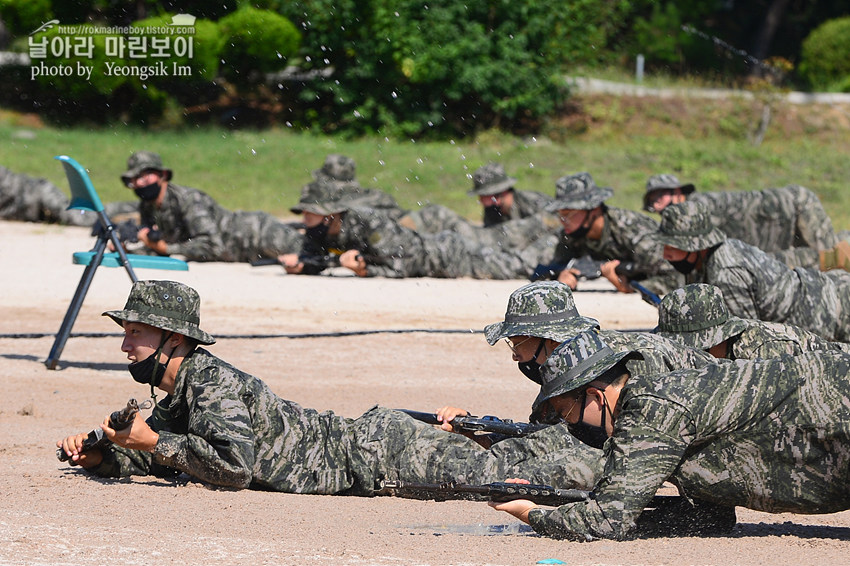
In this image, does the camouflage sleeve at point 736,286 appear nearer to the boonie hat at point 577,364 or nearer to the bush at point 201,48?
the boonie hat at point 577,364

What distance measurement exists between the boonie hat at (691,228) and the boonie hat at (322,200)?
516 centimetres

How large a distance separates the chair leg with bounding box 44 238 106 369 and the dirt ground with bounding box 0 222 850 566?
0.14m

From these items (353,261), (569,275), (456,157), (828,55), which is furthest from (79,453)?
(828,55)

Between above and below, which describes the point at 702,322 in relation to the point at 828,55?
below

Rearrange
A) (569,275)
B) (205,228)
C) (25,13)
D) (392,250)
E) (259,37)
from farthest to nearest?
(25,13)
(259,37)
(205,228)
(392,250)
(569,275)

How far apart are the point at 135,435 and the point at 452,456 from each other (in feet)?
4.70

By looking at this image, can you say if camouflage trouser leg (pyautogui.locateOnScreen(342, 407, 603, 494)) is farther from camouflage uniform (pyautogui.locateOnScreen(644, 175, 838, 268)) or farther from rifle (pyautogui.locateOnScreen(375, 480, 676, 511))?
camouflage uniform (pyautogui.locateOnScreen(644, 175, 838, 268))

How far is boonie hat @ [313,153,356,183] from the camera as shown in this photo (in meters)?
15.2

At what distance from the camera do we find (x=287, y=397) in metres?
8.24

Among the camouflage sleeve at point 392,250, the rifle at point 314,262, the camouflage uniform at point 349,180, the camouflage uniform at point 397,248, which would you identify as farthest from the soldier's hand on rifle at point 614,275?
the camouflage uniform at point 349,180

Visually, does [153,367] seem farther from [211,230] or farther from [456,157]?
[456,157]

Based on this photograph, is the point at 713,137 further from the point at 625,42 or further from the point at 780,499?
the point at 780,499

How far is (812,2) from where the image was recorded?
111 feet

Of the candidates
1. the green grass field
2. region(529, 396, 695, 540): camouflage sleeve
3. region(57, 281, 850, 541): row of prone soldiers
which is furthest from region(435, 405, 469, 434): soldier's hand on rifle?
the green grass field
